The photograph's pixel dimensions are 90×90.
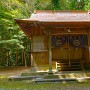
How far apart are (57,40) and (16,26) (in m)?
7.26

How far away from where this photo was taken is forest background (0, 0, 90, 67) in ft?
60.5

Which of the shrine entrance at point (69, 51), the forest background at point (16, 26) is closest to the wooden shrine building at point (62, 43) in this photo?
the shrine entrance at point (69, 51)

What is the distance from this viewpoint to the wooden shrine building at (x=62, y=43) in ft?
39.9

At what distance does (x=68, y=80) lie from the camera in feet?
33.7

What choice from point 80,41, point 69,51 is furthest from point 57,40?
point 69,51

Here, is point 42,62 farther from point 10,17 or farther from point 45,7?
point 45,7

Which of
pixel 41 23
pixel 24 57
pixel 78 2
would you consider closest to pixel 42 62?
pixel 41 23

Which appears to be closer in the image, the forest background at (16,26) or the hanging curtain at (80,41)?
the hanging curtain at (80,41)

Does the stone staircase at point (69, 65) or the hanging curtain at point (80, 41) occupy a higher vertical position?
the hanging curtain at point (80, 41)

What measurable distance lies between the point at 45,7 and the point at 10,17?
9240 mm

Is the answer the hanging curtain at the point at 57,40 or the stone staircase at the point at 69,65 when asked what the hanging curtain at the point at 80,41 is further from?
the stone staircase at the point at 69,65

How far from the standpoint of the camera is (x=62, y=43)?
42.7 feet

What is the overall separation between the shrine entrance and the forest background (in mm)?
5476

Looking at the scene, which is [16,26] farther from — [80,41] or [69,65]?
[80,41]
